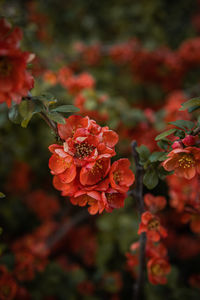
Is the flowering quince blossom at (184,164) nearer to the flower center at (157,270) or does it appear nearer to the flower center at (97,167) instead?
the flower center at (97,167)

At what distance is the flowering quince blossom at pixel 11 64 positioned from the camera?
0.53 m

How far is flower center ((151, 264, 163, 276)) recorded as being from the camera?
2.93ft

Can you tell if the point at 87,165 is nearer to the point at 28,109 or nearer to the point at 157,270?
the point at 28,109

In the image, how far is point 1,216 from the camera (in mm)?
1987

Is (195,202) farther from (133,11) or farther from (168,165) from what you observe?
(133,11)

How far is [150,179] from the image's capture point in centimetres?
75

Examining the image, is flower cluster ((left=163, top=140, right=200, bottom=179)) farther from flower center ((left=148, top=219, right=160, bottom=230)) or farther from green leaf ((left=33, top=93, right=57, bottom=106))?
green leaf ((left=33, top=93, right=57, bottom=106))

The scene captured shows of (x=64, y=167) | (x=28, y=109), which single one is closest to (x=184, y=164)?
(x=64, y=167)

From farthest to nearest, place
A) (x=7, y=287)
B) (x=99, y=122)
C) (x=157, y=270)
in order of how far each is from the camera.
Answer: (x=99, y=122) → (x=7, y=287) → (x=157, y=270)

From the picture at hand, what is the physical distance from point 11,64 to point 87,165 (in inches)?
11.9

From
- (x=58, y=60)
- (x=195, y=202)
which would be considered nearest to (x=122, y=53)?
(x=58, y=60)

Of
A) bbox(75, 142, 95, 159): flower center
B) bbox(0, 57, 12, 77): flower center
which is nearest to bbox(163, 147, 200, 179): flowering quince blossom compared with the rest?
bbox(75, 142, 95, 159): flower center

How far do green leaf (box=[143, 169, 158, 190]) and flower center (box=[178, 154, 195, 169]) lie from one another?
9cm

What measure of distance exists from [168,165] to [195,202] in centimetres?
41
